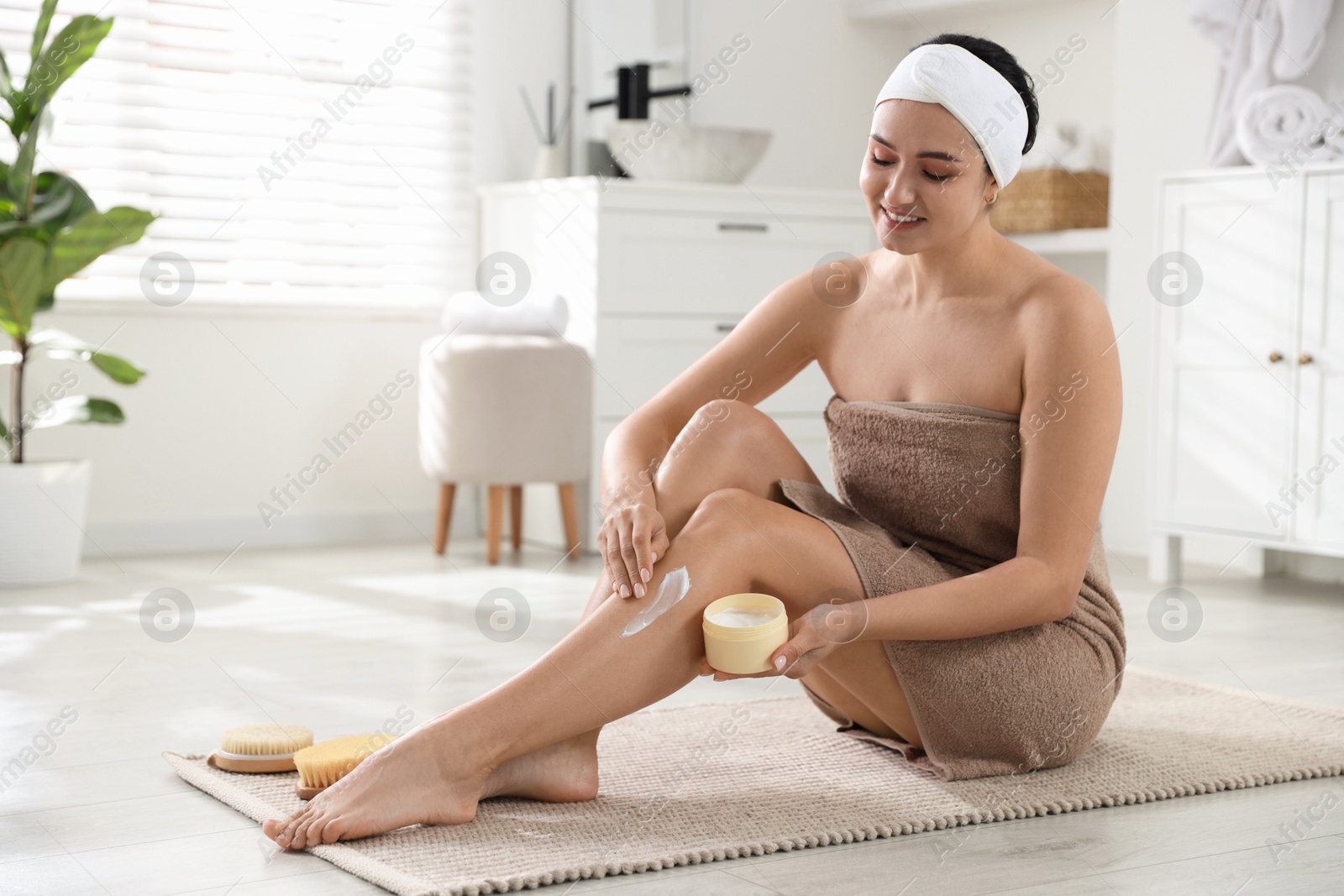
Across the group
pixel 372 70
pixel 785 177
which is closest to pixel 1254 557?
pixel 785 177

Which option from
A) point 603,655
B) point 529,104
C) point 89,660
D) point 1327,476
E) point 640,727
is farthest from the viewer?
point 529,104

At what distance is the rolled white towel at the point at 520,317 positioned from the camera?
3.91m

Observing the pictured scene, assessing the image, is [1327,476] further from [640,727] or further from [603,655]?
[603,655]

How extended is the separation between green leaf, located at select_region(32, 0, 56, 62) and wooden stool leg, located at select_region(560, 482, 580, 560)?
5.24 ft

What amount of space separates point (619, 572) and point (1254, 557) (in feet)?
8.84

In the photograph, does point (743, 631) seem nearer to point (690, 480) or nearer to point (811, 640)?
point (811, 640)

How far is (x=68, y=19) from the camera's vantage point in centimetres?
380

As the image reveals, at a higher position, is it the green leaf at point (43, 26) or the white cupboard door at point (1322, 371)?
the green leaf at point (43, 26)

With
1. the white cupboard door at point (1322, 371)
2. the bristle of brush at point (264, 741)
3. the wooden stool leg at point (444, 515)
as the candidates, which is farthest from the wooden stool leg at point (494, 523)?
the bristle of brush at point (264, 741)

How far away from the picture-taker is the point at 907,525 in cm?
183

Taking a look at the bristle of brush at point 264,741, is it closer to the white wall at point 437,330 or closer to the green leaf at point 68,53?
the green leaf at point 68,53

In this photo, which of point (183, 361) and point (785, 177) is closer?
point (183, 361)

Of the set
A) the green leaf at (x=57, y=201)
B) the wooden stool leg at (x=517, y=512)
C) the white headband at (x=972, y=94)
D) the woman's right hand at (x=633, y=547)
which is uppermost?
the white headband at (x=972, y=94)

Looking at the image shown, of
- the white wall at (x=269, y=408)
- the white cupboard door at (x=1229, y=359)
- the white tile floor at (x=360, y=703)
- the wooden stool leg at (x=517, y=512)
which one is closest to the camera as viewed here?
the white tile floor at (x=360, y=703)
